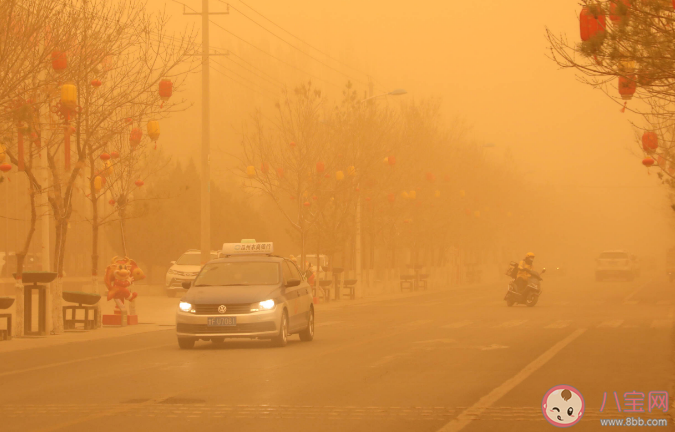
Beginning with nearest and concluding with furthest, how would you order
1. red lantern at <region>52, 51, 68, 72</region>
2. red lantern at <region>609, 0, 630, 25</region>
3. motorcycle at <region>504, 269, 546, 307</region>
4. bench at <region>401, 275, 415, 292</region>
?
red lantern at <region>609, 0, 630, 25</region>, red lantern at <region>52, 51, 68, 72</region>, motorcycle at <region>504, 269, 546, 307</region>, bench at <region>401, 275, 415, 292</region>

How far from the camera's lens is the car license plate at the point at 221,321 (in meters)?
17.1

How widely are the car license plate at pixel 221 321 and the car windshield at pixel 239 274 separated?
1.26 metres

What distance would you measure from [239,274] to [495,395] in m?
8.47

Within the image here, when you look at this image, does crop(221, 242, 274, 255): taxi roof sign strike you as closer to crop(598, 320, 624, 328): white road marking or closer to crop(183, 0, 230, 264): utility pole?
crop(598, 320, 624, 328): white road marking

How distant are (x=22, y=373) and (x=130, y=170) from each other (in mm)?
14984

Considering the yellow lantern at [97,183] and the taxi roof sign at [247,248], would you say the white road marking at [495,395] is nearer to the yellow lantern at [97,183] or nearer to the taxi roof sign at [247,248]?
the taxi roof sign at [247,248]

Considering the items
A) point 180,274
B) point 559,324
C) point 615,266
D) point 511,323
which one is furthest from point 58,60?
point 615,266

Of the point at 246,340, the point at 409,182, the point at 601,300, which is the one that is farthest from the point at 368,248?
the point at 246,340

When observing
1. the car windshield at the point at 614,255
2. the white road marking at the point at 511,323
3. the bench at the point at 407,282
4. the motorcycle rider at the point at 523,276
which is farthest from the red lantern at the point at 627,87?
the car windshield at the point at 614,255

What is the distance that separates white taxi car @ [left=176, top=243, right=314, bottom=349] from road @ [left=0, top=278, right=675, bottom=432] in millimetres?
371

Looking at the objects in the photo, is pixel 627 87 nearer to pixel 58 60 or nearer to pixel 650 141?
pixel 650 141

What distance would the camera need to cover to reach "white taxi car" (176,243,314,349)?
1717 cm

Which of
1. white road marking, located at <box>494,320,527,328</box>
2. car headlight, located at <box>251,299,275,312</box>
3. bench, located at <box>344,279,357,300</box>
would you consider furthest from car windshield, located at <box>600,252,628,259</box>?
car headlight, located at <box>251,299,275,312</box>

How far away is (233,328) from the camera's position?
56.1ft
